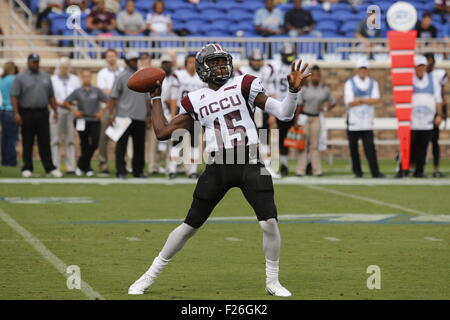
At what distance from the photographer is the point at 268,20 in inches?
1048

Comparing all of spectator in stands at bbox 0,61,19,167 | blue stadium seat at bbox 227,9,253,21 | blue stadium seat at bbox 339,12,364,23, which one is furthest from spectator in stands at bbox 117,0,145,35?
blue stadium seat at bbox 339,12,364,23

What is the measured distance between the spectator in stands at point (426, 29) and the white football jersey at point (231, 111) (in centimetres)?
1833

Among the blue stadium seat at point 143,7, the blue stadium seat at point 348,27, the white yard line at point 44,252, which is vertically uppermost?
the blue stadium seat at point 143,7

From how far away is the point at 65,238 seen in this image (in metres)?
11.5

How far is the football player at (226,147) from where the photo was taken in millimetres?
8211

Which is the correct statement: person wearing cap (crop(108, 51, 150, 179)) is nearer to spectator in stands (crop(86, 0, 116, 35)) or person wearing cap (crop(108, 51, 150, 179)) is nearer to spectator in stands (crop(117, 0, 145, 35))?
spectator in stands (crop(117, 0, 145, 35))

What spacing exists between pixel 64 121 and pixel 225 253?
1042cm

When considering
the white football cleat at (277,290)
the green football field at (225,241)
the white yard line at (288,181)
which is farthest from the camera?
the white yard line at (288,181)

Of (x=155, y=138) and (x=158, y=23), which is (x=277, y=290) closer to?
(x=155, y=138)

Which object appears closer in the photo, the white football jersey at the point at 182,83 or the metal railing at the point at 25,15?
the white football jersey at the point at 182,83

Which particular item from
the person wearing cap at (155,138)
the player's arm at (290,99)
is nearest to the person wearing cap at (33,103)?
the person wearing cap at (155,138)

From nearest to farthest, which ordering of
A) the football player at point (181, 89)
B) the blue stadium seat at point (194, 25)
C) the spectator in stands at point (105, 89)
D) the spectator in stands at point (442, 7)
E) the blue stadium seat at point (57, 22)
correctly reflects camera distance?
the football player at point (181, 89) → the spectator in stands at point (105, 89) → the blue stadium seat at point (57, 22) → the blue stadium seat at point (194, 25) → the spectator in stands at point (442, 7)

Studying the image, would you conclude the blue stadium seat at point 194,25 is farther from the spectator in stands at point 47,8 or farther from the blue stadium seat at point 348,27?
the blue stadium seat at point 348,27

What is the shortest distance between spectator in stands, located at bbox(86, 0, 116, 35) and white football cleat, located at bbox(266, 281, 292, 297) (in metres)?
18.1
